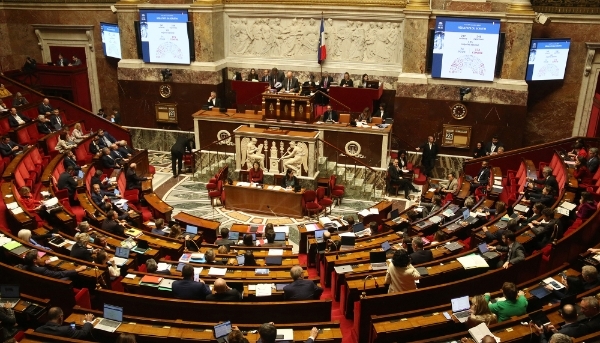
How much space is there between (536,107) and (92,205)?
1256cm

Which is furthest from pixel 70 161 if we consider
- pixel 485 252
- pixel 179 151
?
pixel 485 252

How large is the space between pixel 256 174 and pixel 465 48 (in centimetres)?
686

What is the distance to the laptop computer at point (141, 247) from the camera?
9.11m

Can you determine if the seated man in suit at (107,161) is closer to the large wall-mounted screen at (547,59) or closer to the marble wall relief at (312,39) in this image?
the marble wall relief at (312,39)

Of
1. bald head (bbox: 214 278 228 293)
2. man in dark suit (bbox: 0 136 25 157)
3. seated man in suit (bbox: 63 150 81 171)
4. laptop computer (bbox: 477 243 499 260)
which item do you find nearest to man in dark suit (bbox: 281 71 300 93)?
seated man in suit (bbox: 63 150 81 171)

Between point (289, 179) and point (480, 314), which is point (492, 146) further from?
point (480, 314)

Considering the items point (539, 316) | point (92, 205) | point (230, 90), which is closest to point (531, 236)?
point (539, 316)

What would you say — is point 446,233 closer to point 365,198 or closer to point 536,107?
point 365,198

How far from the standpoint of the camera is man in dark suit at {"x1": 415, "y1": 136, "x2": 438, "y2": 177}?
50.7 ft

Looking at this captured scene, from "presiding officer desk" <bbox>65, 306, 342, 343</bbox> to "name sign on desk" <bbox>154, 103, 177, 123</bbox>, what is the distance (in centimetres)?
1207

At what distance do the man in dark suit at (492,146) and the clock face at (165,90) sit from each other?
33.3 feet

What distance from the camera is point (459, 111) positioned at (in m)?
15.8

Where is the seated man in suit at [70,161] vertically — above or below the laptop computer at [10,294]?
above

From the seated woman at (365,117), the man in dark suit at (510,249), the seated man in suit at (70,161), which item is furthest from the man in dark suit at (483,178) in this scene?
the seated man in suit at (70,161)
